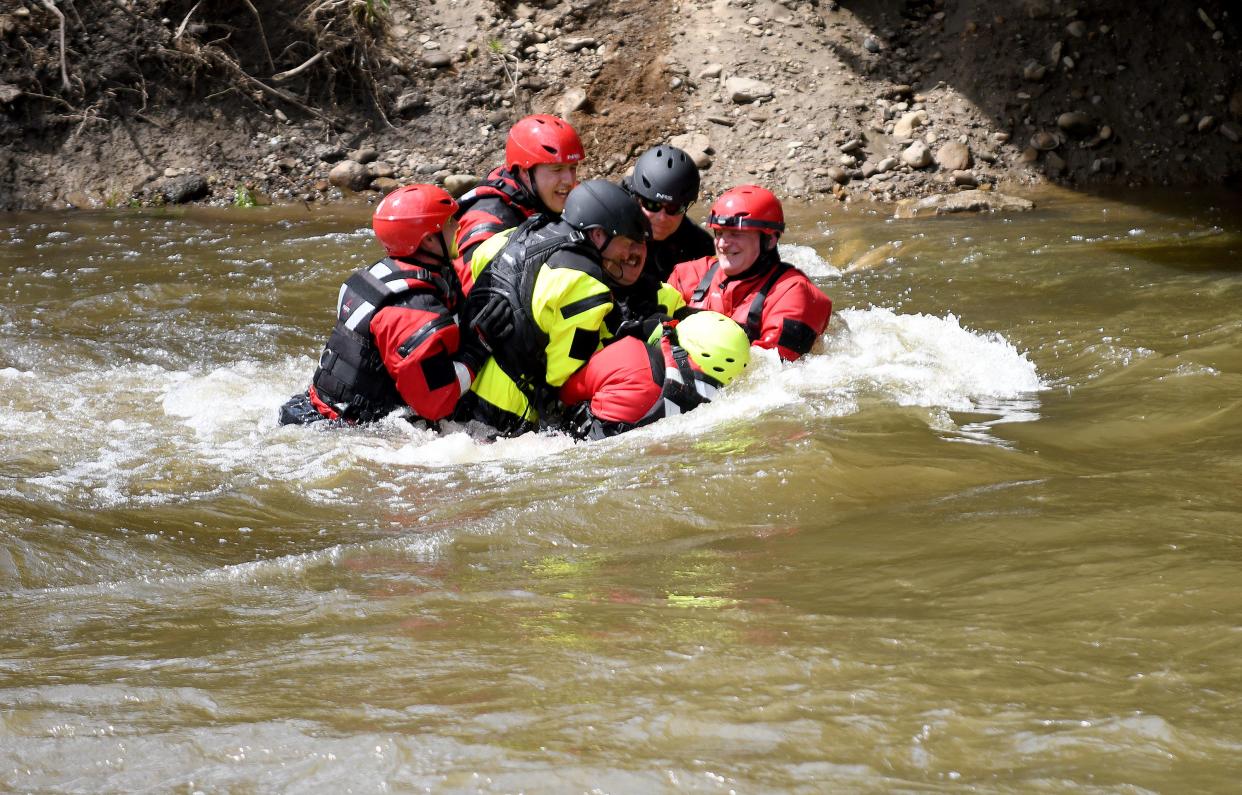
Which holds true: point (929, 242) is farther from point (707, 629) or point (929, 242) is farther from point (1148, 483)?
point (707, 629)

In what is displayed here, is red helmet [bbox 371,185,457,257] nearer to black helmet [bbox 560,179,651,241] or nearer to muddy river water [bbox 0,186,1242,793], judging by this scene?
black helmet [bbox 560,179,651,241]

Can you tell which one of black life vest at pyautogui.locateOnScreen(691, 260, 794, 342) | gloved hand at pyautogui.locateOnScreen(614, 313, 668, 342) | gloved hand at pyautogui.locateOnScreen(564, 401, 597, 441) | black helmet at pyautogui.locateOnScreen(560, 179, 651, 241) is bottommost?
gloved hand at pyautogui.locateOnScreen(564, 401, 597, 441)

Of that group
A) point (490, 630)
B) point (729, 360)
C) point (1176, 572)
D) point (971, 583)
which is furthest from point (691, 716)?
point (729, 360)

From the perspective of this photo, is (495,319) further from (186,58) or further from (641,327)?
(186,58)

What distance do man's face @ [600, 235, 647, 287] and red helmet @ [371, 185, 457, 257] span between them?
0.83 metres

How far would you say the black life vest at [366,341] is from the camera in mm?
5828

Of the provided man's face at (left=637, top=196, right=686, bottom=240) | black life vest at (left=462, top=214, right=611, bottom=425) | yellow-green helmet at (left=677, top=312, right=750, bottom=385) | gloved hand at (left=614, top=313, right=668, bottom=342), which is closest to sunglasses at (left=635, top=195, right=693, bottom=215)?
man's face at (left=637, top=196, right=686, bottom=240)

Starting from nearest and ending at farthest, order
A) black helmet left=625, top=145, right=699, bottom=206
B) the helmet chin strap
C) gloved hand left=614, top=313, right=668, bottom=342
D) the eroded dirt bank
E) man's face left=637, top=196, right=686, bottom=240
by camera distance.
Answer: gloved hand left=614, top=313, right=668, bottom=342 < black helmet left=625, top=145, right=699, bottom=206 < man's face left=637, top=196, right=686, bottom=240 < the helmet chin strap < the eroded dirt bank

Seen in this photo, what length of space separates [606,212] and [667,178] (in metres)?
1.02

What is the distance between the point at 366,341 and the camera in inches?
234

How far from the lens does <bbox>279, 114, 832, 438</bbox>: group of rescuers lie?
19.1ft

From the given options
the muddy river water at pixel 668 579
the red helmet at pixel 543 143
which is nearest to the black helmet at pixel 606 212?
the muddy river water at pixel 668 579

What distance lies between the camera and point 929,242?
434 inches

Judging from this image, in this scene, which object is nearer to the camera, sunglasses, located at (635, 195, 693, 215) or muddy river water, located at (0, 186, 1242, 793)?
muddy river water, located at (0, 186, 1242, 793)
